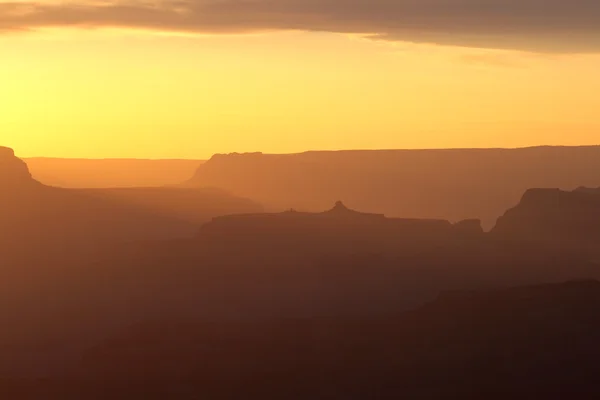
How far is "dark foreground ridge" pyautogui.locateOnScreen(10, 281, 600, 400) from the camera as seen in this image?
9325cm

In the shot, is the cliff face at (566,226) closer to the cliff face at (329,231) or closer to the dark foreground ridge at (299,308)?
the dark foreground ridge at (299,308)

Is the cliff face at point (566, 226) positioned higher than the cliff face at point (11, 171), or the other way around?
the cliff face at point (11, 171)

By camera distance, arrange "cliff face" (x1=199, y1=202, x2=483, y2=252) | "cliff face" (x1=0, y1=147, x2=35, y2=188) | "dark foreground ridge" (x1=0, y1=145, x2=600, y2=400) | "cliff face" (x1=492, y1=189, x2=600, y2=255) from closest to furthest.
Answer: "dark foreground ridge" (x1=0, y1=145, x2=600, y2=400)
"cliff face" (x1=199, y1=202, x2=483, y2=252)
"cliff face" (x1=492, y1=189, x2=600, y2=255)
"cliff face" (x1=0, y1=147, x2=35, y2=188)

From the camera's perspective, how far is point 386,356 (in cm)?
9956

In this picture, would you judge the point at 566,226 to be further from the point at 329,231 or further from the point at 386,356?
the point at 386,356

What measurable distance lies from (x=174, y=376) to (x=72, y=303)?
5538cm

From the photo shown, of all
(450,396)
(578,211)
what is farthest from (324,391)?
(578,211)

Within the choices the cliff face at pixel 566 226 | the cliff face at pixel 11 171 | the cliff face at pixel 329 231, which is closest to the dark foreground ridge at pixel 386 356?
the cliff face at pixel 329 231

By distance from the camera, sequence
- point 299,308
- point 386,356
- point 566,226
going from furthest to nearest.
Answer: point 566,226 < point 299,308 < point 386,356

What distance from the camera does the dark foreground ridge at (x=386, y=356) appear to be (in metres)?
93.2

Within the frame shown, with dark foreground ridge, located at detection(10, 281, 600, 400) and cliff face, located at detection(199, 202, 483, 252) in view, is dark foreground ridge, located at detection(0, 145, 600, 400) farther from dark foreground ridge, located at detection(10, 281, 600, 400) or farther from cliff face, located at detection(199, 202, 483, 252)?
cliff face, located at detection(199, 202, 483, 252)

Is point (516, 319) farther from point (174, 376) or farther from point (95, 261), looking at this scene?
point (95, 261)

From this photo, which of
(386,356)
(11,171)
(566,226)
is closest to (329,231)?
(566,226)

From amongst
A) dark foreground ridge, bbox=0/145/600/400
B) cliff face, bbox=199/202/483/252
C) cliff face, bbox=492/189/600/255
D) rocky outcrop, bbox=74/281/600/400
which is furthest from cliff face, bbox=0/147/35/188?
rocky outcrop, bbox=74/281/600/400
